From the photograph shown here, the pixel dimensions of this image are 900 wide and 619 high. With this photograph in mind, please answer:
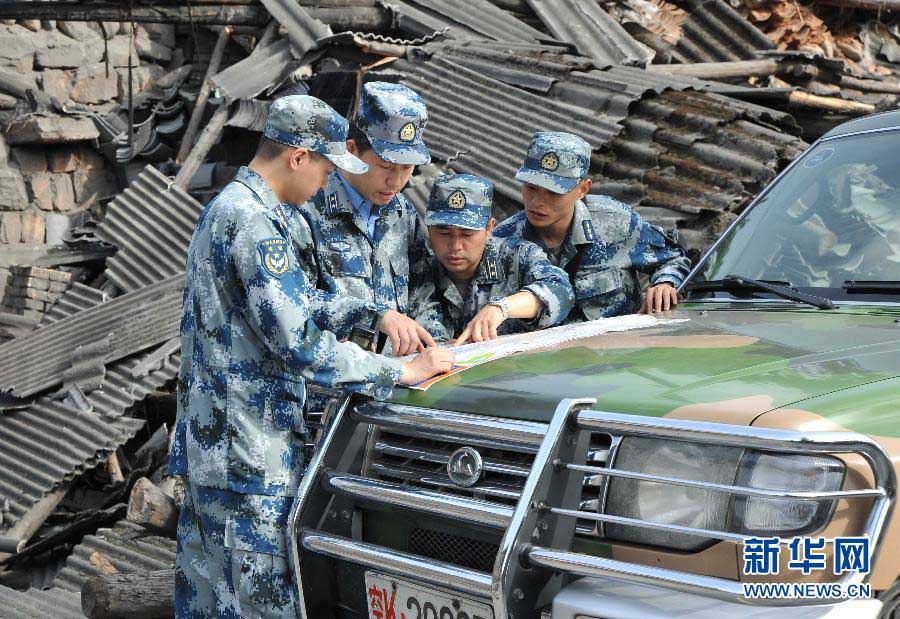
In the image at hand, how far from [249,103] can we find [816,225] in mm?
6529

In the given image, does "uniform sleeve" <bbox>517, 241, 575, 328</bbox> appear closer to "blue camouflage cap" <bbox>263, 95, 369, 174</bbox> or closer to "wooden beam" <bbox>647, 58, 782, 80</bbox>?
"blue camouflage cap" <bbox>263, 95, 369, 174</bbox>

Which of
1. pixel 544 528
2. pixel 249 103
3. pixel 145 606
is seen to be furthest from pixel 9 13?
pixel 544 528

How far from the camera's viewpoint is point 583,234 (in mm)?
4953

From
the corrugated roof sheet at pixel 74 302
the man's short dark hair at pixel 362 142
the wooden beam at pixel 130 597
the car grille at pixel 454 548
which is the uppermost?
the man's short dark hair at pixel 362 142

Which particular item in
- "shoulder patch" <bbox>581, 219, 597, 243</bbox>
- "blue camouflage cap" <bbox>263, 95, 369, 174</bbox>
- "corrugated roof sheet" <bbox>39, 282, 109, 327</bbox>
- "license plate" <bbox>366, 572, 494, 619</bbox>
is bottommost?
"corrugated roof sheet" <bbox>39, 282, 109, 327</bbox>

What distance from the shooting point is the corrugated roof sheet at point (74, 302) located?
9086 mm

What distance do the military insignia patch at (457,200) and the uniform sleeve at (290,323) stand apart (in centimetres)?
112

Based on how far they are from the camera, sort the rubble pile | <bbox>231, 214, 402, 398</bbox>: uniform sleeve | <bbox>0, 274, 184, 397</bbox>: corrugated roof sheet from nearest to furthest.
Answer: <bbox>231, 214, 402, 398</bbox>: uniform sleeve, the rubble pile, <bbox>0, 274, 184, 397</bbox>: corrugated roof sheet

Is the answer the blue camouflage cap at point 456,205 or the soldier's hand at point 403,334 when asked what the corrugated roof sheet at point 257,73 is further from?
the soldier's hand at point 403,334

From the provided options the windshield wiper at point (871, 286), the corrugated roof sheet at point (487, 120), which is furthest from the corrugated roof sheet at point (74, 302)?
the windshield wiper at point (871, 286)

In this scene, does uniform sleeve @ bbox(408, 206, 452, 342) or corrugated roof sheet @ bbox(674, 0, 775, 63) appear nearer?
uniform sleeve @ bbox(408, 206, 452, 342)

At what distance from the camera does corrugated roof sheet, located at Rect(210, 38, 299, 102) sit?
990 cm

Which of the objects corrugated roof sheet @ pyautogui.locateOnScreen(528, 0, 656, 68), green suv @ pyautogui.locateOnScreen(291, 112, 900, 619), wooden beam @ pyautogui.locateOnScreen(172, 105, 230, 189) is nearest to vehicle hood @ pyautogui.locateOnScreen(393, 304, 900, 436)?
green suv @ pyautogui.locateOnScreen(291, 112, 900, 619)

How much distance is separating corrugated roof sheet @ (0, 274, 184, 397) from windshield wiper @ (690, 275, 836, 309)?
4937 millimetres
